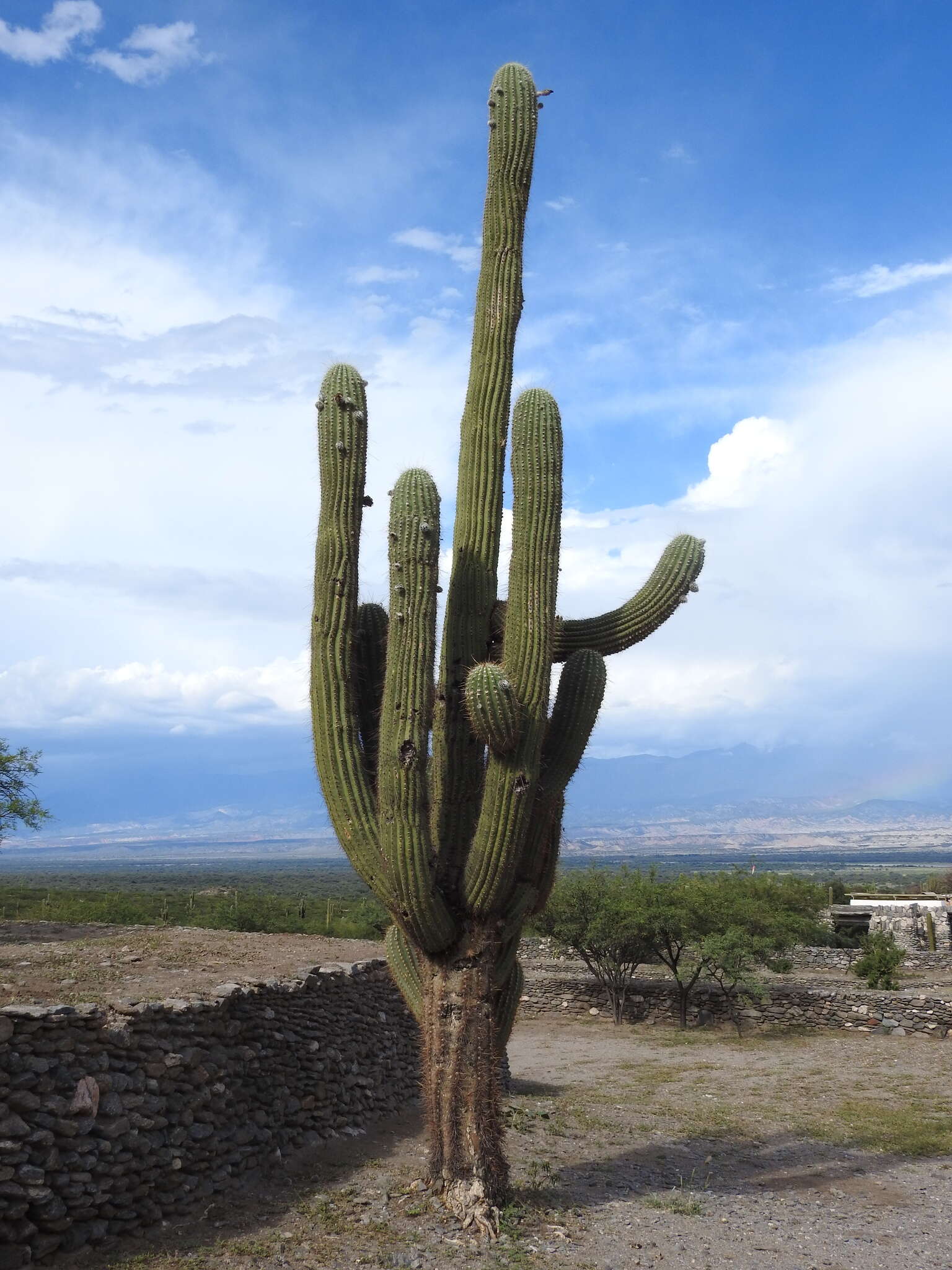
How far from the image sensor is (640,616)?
29.9ft

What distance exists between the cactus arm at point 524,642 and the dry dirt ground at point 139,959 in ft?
10.9

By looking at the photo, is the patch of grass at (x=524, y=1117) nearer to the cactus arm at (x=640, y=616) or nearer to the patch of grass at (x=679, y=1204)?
the patch of grass at (x=679, y=1204)

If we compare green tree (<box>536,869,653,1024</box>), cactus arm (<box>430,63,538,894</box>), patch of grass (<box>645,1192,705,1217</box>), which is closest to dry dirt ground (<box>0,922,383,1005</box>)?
cactus arm (<box>430,63,538,894</box>)

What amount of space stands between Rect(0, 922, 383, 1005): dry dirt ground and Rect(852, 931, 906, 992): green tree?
12.9 meters

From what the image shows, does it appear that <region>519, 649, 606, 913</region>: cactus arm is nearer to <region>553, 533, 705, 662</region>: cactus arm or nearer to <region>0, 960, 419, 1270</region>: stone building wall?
<region>553, 533, 705, 662</region>: cactus arm

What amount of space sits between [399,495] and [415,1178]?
6.01 metres

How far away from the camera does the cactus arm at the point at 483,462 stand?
325 inches

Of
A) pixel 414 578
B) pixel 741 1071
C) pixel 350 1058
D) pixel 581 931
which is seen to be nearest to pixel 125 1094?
pixel 350 1058

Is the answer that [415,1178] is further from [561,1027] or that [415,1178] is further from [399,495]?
[561,1027]

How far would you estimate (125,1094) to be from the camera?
25.1ft

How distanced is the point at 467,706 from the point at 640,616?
211 cm

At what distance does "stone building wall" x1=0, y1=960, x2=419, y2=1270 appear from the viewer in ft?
22.5

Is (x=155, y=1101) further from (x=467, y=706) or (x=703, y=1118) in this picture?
(x=703, y=1118)

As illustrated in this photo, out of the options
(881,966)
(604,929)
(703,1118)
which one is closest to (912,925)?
(881,966)
